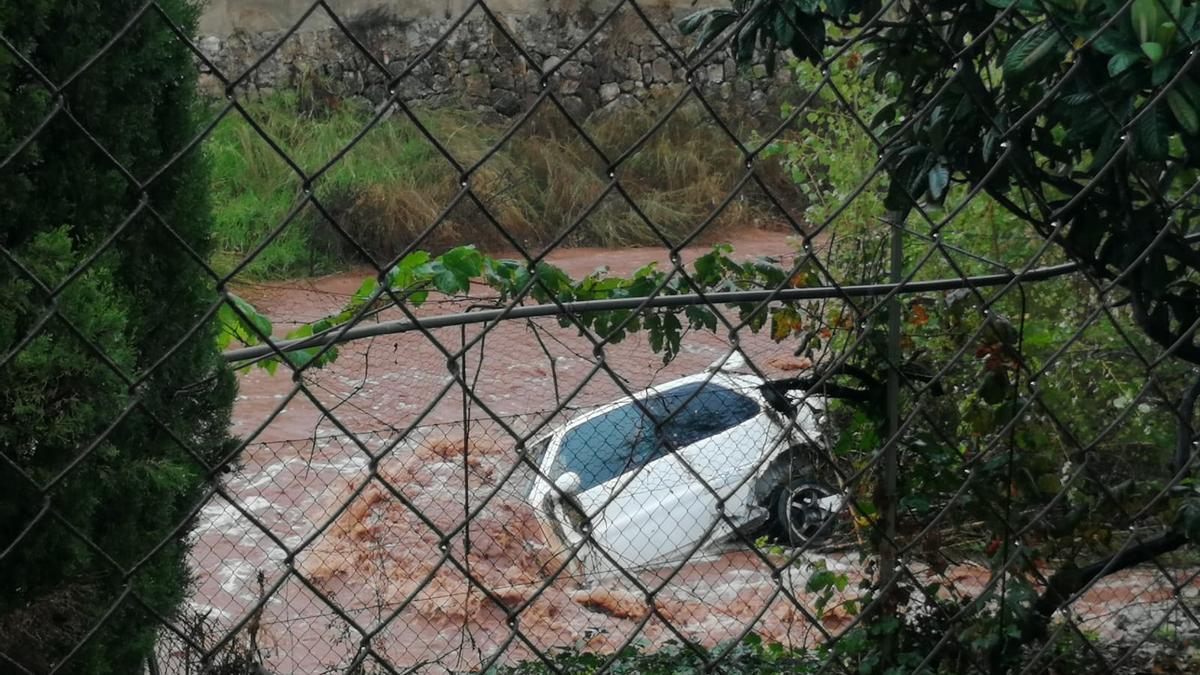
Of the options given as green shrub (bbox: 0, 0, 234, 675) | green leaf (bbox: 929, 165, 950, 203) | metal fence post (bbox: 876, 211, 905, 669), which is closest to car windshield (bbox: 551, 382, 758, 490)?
metal fence post (bbox: 876, 211, 905, 669)

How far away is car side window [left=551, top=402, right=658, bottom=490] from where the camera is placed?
4520 millimetres

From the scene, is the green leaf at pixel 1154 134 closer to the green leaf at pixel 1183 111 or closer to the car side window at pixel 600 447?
the green leaf at pixel 1183 111

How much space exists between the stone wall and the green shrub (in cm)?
1446

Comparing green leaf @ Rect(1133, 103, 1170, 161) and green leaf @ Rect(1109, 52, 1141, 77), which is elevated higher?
green leaf @ Rect(1109, 52, 1141, 77)

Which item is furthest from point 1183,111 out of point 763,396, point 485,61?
point 485,61

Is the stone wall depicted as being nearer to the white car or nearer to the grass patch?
the grass patch

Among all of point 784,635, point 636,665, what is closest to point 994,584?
point 636,665

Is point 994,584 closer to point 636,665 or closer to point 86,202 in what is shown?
point 86,202

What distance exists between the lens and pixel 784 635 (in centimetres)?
594

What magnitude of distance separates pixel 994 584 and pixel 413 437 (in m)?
5.66

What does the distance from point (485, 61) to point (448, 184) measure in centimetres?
378

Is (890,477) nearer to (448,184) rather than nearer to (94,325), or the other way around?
(94,325)

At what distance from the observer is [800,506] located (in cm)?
385

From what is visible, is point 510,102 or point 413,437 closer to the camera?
point 413,437
